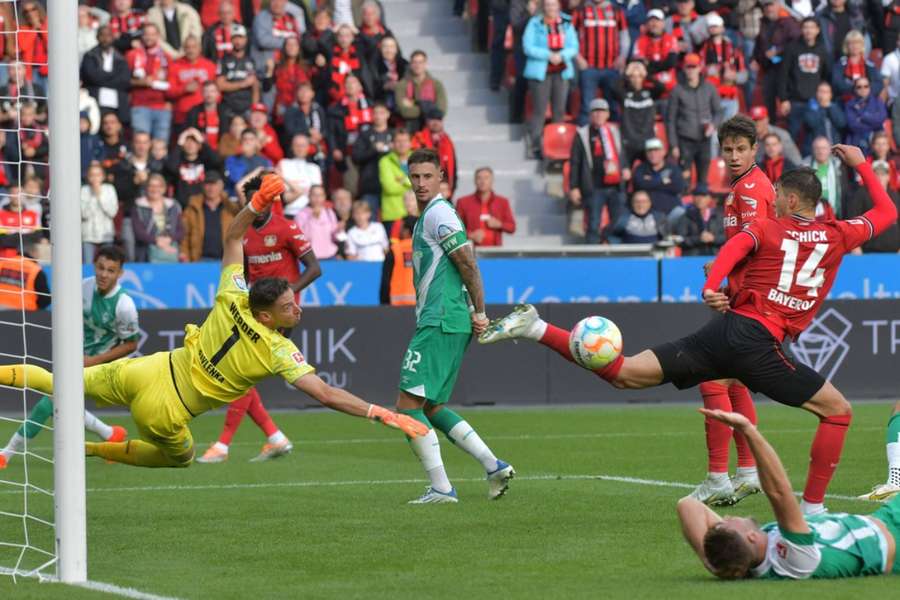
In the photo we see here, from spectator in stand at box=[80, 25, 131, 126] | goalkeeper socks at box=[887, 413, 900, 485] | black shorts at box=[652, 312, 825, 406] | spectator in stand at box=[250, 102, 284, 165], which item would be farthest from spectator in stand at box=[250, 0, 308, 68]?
black shorts at box=[652, 312, 825, 406]

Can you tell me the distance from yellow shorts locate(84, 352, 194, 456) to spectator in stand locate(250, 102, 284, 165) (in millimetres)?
12900

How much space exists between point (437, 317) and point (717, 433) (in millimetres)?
2004

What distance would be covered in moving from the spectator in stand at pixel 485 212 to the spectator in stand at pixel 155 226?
3980 mm

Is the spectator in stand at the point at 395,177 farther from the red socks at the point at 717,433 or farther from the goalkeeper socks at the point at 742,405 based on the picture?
the red socks at the point at 717,433

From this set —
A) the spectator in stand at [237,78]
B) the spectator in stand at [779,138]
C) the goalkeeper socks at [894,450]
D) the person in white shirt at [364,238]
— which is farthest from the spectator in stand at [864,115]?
the goalkeeper socks at [894,450]

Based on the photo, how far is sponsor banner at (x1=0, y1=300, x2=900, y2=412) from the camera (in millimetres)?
20438

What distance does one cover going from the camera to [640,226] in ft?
79.7

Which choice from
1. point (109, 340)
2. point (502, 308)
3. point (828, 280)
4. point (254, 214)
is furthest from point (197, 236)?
point (828, 280)

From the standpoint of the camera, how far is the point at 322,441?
17.0 m

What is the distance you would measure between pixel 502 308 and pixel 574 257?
109 inches

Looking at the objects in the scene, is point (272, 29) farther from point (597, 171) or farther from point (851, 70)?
point (851, 70)

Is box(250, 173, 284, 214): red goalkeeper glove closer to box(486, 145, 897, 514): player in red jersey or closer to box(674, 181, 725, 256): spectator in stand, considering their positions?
box(486, 145, 897, 514): player in red jersey

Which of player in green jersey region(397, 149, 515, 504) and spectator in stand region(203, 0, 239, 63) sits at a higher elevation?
spectator in stand region(203, 0, 239, 63)

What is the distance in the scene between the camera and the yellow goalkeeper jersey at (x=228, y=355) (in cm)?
1087
